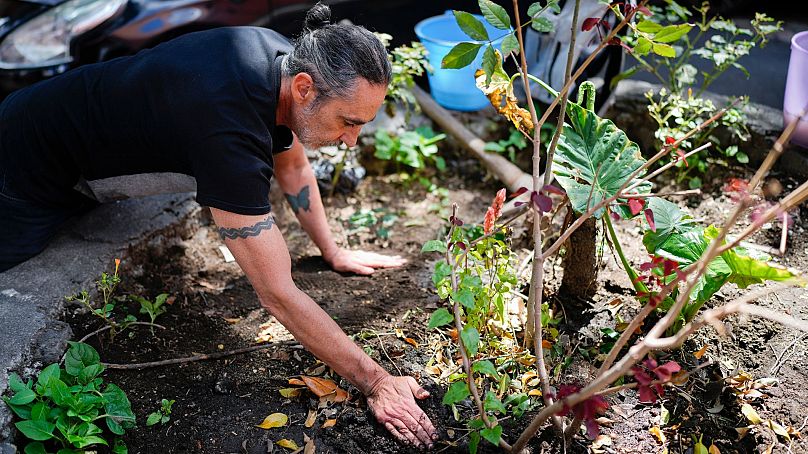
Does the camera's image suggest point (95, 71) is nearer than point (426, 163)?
Yes

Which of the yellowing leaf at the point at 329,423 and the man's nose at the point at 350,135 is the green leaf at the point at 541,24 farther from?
the yellowing leaf at the point at 329,423

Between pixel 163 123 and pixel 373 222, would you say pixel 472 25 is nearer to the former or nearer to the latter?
pixel 163 123

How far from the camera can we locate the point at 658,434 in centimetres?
206

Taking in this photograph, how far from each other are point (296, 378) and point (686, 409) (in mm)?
1267

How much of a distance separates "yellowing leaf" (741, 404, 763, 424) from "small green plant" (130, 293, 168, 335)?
2004mm

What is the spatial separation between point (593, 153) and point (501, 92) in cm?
44

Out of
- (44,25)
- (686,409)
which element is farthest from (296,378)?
(44,25)

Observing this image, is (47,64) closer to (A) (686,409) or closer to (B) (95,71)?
(B) (95,71)

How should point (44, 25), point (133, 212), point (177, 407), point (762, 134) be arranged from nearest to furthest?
1. point (177, 407)
2. point (133, 212)
3. point (762, 134)
4. point (44, 25)

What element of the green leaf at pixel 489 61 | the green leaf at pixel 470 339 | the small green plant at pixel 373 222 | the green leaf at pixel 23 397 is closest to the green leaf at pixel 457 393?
the green leaf at pixel 470 339

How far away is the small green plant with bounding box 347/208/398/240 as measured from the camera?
3271mm

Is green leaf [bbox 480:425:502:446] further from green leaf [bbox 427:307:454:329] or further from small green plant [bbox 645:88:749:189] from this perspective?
small green plant [bbox 645:88:749:189]

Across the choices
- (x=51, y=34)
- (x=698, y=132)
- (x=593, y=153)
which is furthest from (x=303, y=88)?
(x=51, y=34)

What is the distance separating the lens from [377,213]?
3430 mm
